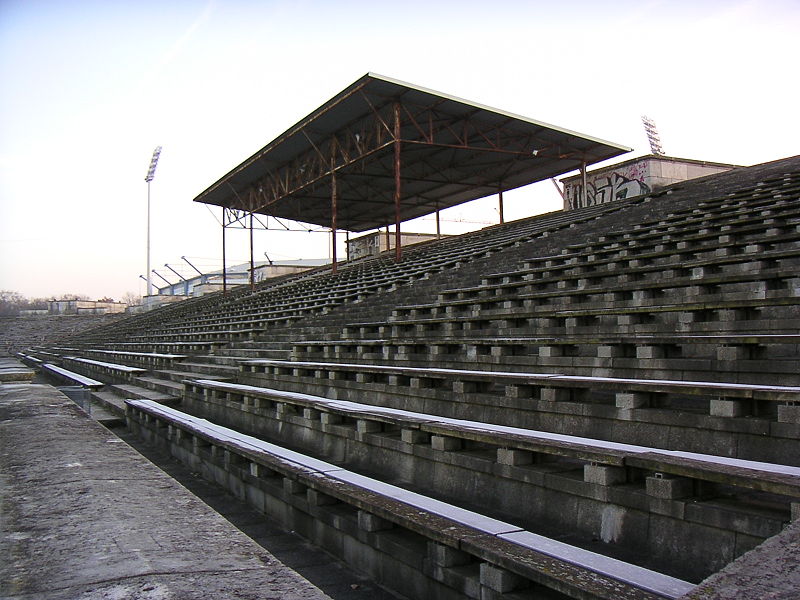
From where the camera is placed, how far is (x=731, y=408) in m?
3.40

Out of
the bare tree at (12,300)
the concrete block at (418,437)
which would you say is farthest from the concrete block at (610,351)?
the bare tree at (12,300)

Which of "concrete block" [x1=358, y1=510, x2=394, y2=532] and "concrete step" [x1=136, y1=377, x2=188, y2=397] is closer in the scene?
"concrete block" [x1=358, y1=510, x2=394, y2=532]

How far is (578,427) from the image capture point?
14.4 feet

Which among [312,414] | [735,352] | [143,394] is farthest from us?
[143,394]

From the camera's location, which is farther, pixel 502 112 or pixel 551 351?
pixel 502 112

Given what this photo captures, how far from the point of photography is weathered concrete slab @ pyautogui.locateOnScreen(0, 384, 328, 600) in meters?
2.17

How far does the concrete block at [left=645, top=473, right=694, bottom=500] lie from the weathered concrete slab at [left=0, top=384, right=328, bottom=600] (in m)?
1.76

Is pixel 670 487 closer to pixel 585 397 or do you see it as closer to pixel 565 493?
pixel 565 493

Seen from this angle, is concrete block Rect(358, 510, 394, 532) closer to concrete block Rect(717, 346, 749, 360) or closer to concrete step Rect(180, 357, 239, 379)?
concrete block Rect(717, 346, 749, 360)

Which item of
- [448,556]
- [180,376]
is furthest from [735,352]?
[180,376]

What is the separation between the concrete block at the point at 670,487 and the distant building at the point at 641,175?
48.4ft

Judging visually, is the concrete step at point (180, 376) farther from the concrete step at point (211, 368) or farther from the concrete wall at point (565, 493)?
the concrete wall at point (565, 493)

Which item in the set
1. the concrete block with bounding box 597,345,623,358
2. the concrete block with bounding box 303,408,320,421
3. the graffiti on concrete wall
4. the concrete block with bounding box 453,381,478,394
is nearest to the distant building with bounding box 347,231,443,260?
the graffiti on concrete wall

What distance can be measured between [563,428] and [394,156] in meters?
15.2
